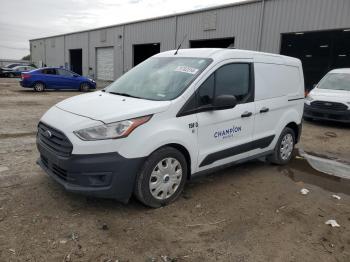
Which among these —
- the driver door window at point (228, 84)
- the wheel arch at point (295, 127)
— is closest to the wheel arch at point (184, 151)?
the driver door window at point (228, 84)

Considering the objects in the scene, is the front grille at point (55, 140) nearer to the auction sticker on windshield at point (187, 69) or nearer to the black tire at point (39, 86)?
the auction sticker on windshield at point (187, 69)

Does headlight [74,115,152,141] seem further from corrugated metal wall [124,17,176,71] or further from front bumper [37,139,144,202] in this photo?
corrugated metal wall [124,17,176,71]

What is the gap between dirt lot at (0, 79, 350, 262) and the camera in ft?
10.2

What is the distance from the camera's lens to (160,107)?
12.3ft

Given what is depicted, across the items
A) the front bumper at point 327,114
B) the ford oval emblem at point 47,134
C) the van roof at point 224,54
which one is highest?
the van roof at point 224,54

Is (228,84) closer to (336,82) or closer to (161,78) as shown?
(161,78)

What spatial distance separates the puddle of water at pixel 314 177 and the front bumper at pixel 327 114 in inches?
184

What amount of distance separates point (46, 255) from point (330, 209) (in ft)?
11.2

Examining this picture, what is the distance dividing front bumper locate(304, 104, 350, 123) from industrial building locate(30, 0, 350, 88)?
4.78 metres

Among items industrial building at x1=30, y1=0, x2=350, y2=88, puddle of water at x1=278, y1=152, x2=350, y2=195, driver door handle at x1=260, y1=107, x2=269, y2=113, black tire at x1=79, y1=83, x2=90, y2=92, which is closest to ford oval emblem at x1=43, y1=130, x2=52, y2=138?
driver door handle at x1=260, y1=107, x2=269, y2=113

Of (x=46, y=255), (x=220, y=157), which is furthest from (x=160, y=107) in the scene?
(x=46, y=255)

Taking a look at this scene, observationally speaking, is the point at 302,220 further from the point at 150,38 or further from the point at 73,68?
the point at 73,68

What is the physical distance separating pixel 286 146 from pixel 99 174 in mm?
3798

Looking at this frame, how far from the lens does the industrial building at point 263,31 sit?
50.4 feet
